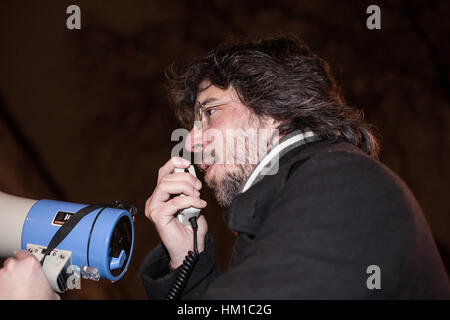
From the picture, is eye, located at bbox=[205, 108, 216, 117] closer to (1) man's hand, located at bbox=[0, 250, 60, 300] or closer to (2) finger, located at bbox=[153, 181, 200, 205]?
(2) finger, located at bbox=[153, 181, 200, 205]

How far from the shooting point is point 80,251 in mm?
882

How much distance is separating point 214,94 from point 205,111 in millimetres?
84

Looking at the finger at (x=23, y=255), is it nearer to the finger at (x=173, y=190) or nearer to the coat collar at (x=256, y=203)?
the finger at (x=173, y=190)

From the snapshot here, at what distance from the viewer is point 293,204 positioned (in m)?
0.67

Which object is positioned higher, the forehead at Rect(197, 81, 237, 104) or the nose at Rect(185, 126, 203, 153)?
the forehead at Rect(197, 81, 237, 104)

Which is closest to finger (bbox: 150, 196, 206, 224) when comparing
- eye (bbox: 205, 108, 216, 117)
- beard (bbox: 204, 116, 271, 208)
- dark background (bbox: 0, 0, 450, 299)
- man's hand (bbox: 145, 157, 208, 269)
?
man's hand (bbox: 145, 157, 208, 269)

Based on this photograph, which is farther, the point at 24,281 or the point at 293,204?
the point at 24,281

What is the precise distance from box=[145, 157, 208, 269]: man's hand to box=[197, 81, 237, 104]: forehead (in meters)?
0.29

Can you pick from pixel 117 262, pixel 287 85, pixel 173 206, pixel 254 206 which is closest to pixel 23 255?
pixel 117 262

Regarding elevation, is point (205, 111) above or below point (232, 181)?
above

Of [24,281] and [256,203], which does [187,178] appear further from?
[24,281]

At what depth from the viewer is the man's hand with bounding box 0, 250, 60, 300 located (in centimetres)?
76

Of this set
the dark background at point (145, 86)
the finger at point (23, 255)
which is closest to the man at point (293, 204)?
the finger at point (23, 255)
